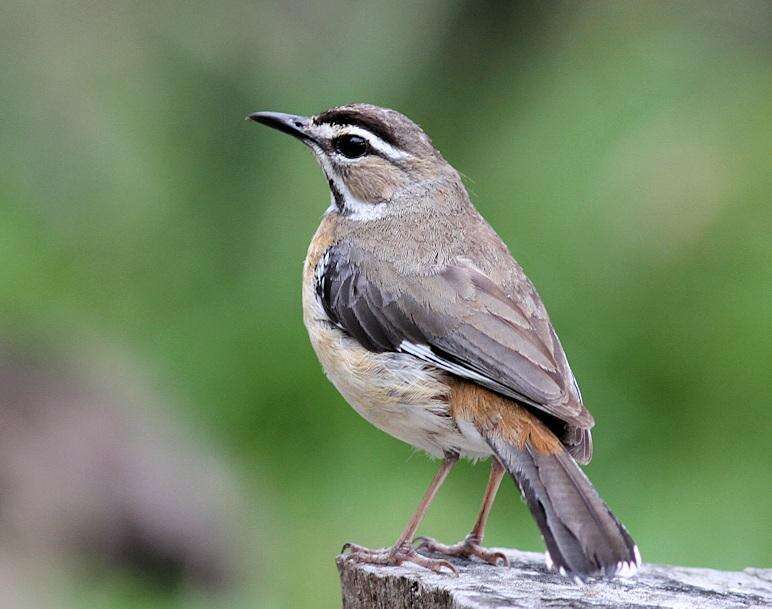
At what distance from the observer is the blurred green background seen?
24.5ft

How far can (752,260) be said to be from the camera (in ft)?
27.5

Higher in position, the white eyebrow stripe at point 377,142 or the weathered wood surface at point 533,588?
the white eyebrow stripe at point 377,142

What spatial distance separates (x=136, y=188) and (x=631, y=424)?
4.04 meters

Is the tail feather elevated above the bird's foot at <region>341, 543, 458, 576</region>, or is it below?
above

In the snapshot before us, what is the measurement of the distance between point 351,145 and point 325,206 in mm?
3155

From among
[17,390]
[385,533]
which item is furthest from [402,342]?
[17,390]

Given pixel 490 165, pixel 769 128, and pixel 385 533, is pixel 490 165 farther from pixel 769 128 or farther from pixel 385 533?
pixel 385 533

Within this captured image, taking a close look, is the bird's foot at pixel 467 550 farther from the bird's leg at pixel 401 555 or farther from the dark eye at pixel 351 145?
the dark eye at pixel 351 145

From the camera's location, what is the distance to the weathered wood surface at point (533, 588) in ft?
13.9

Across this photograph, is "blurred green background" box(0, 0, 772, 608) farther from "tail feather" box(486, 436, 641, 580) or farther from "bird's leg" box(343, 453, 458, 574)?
"tail feather" box(486, 436, 641, 580)

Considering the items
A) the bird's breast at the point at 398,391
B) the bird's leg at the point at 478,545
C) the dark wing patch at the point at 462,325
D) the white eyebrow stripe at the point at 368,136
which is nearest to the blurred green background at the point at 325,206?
the bird's leg at the point at 478,545

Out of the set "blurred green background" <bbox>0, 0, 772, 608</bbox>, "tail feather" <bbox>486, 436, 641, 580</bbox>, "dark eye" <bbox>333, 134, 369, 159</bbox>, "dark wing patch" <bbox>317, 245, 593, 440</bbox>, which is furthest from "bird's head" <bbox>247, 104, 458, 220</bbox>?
"blurred green background" <bbox>0, 0, 772, 608</bbox>

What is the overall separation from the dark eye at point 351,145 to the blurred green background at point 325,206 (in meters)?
2.14

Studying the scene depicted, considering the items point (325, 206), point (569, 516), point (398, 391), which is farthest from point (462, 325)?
point (325, 206)
